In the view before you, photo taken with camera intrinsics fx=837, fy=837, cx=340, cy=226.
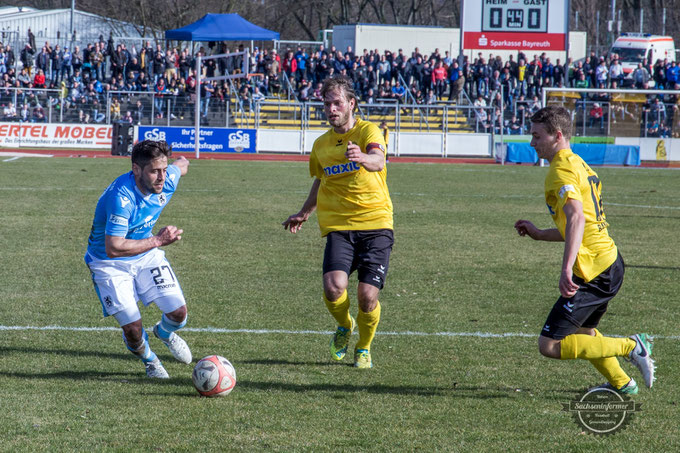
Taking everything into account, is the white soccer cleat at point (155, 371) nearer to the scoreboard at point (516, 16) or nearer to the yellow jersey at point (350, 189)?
the yellow jersey at point (350, 189)

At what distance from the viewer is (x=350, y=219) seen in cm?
608

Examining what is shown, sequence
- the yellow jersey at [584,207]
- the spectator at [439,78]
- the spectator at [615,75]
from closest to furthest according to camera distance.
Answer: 1. the yellow jersey at [584,207]
2. the spectator at [439,78]
3. the spectator at [615,75]

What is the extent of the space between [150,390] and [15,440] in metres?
1.07

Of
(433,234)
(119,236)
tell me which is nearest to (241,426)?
(119,236)

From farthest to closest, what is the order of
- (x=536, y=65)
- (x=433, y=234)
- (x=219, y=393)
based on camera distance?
(x=536, y=65) → (x=433, y=234) → (x=219, y=393)

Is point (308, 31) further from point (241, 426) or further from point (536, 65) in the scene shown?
point (241, 426)

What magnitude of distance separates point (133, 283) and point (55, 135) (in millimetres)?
28905

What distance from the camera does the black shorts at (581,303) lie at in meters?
4.91

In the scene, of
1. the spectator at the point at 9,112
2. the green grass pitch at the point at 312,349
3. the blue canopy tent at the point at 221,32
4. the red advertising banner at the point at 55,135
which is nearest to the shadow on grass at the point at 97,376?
the green grass pitch at the point at 312,349

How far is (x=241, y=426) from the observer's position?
4.67 m

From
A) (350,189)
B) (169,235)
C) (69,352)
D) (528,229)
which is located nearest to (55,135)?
(69,352)

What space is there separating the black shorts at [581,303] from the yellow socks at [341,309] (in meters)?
1.57

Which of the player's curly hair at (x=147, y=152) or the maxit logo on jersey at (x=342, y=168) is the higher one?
the player's curly hair at (x=147, y=152)

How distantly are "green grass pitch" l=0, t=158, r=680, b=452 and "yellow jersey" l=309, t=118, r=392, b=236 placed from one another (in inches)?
40.4
